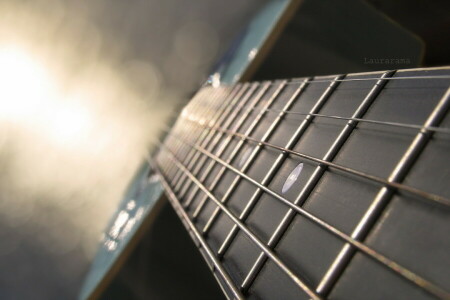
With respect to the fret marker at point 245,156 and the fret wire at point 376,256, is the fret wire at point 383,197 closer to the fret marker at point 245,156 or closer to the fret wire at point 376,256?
the fret wire at point 376,256

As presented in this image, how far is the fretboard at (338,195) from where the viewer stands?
46 cm

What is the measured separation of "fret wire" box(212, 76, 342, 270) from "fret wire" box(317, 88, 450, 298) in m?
0.29

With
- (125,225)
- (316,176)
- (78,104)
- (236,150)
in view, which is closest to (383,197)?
(316,176)

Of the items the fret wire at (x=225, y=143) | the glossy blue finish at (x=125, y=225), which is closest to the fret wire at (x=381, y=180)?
the fret wire at (x=225, y=143)

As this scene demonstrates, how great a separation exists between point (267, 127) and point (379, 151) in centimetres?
42

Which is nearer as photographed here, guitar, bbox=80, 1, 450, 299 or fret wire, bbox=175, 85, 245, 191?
guitar, bbox=80, 1, 450, 299

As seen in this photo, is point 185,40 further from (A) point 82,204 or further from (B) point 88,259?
(B) point 88,259

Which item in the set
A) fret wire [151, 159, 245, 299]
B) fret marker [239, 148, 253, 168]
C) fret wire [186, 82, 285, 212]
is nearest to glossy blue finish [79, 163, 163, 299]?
fret wire [151, 159, 245, 299]

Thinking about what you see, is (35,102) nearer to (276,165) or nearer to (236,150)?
(236,150)

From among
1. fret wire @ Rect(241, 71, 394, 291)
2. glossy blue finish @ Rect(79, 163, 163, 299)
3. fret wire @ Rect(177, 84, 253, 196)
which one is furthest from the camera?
glossy blue finish @ Rect(79, 163, 163, 299)

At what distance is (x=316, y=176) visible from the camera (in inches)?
26.0

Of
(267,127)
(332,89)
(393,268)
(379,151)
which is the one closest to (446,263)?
(393,268)

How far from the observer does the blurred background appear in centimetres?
270

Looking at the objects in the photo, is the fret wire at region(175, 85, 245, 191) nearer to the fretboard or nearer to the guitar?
the guitar
